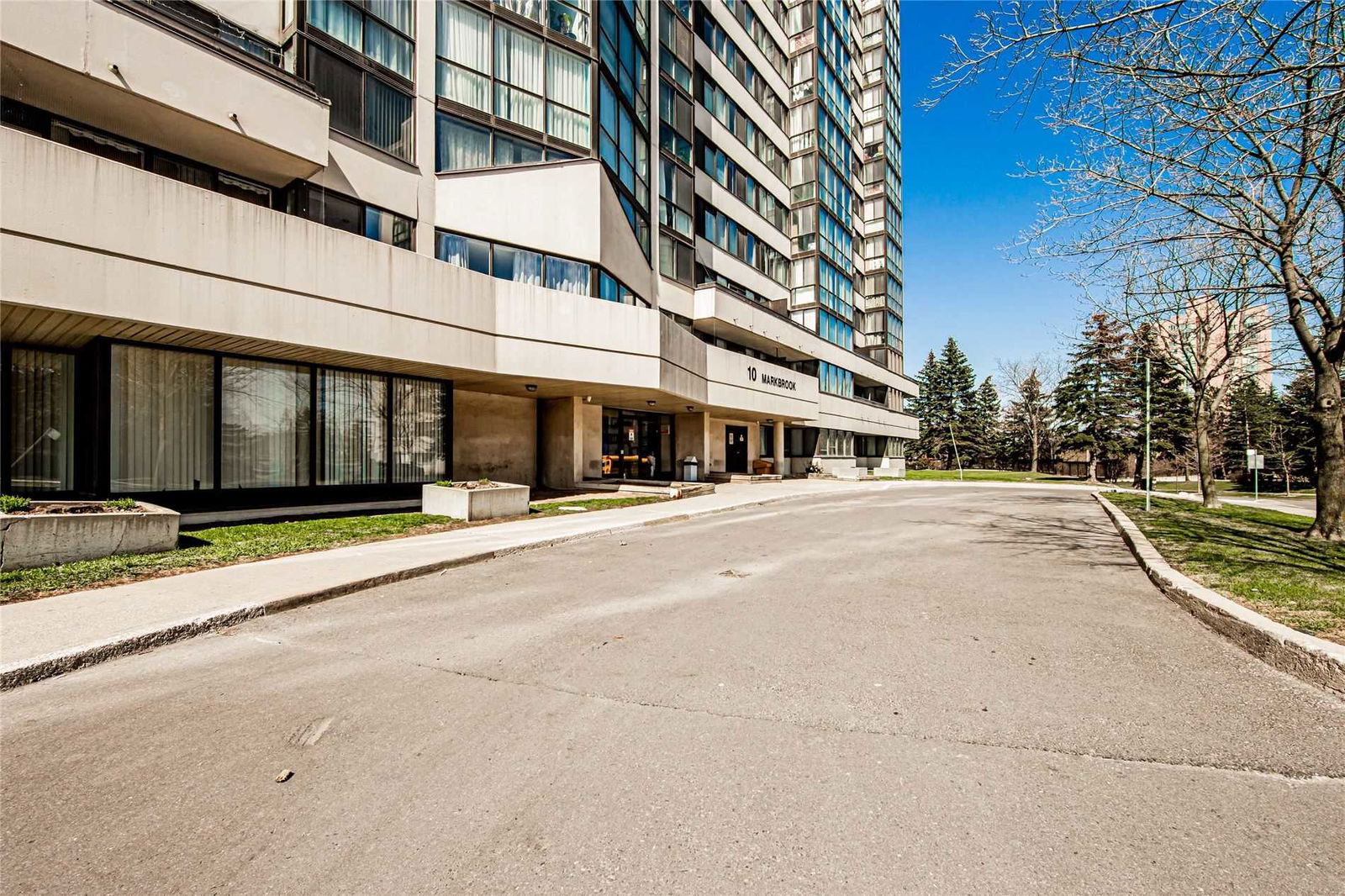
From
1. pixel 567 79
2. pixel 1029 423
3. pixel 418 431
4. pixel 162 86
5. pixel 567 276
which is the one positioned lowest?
pixel 418 431

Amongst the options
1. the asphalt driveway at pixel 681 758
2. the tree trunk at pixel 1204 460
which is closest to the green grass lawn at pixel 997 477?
the tree trunk at pixel 1204 460

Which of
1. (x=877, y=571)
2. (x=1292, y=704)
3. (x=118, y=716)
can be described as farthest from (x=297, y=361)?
(x=1292, y=704)

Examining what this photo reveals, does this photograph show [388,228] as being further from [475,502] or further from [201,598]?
[201,598]

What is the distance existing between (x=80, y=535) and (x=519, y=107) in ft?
50.6

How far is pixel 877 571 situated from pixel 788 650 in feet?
12.8

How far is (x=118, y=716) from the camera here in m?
3.89

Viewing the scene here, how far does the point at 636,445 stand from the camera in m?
28.3

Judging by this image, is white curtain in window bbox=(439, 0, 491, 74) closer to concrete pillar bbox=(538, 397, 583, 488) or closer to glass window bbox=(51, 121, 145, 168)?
glass window bbox=(51, 121, 145, 168)

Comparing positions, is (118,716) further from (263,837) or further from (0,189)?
(0,189)

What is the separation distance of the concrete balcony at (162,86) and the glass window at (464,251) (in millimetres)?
3583

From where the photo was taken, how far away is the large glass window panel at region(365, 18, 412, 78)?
15.4m

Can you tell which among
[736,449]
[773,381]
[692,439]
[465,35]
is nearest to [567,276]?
[465,35]

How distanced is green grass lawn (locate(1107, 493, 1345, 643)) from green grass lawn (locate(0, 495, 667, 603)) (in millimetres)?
11794

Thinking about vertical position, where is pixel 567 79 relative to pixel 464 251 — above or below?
above
